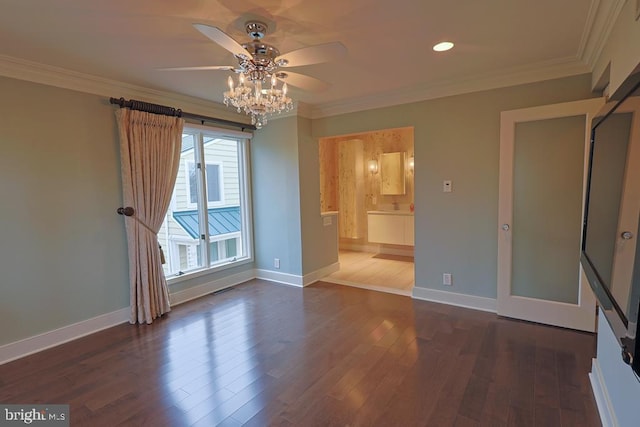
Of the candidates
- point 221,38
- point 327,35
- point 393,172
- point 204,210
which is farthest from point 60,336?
point 393,172

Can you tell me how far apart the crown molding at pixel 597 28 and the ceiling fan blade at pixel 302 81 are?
5.74 feet

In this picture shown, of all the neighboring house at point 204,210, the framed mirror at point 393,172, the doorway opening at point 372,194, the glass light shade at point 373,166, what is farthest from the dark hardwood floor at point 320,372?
the glass light shade at point 373,166

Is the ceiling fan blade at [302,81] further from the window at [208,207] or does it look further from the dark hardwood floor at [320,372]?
the dark hardwood floor at [320,372]

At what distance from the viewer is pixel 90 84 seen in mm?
3031

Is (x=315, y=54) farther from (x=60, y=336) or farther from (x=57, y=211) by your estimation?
(x=60, y=336)

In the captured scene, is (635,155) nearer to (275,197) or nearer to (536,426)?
(536,426)

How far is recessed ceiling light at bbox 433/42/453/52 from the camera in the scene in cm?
249

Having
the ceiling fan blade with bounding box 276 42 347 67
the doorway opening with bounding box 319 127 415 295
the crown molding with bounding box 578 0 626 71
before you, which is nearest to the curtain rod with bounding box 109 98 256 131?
the ceiling fan blade with bounding box 276 42 347 67

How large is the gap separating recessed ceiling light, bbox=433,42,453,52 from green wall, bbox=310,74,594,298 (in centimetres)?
98

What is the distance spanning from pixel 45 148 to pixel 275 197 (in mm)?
2525

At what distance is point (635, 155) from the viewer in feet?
3.98

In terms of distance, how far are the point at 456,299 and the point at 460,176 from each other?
4.53ft

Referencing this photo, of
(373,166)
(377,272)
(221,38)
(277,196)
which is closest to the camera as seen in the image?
(221,38)

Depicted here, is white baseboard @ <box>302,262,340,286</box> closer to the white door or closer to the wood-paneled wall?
the wood-paneled wall
